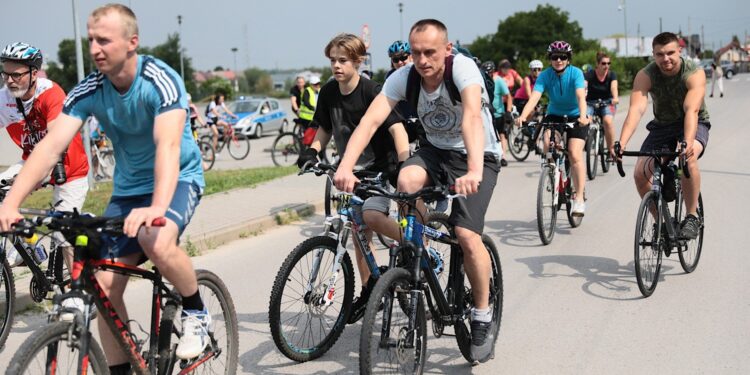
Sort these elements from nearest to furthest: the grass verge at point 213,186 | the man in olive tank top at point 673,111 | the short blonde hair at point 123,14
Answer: the short blonde hair at point 123,14 → the man in olive tank top at point 673,111 → the grass verge at point 213,186

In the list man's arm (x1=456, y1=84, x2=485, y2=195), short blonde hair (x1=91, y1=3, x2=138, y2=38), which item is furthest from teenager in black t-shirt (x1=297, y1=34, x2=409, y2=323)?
short blonde hair (x1=91, y1=3, x2=138, y2=38)

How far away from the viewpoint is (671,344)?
5.38 metres

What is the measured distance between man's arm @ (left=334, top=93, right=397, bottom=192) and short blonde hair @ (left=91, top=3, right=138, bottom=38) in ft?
4.17

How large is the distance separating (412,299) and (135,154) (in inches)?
58.7

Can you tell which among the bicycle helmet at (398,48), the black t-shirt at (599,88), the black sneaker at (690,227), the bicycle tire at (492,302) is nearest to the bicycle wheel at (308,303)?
the bicycle tire at (492,302)

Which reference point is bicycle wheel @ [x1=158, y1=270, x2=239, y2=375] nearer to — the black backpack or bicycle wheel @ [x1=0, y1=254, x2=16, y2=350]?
the black backpack

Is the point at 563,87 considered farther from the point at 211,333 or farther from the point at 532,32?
the point at 532,32

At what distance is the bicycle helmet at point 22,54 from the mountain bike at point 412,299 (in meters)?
2.67

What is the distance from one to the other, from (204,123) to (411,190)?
18.4 meters

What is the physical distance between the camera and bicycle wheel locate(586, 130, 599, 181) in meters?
13.1

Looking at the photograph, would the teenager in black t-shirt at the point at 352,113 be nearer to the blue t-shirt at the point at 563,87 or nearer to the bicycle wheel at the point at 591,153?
the blue t-shirt at the point at 563,87

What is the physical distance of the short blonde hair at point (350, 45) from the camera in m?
5.99

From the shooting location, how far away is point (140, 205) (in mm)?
4016

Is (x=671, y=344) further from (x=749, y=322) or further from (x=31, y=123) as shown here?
(x=31, y=123)
